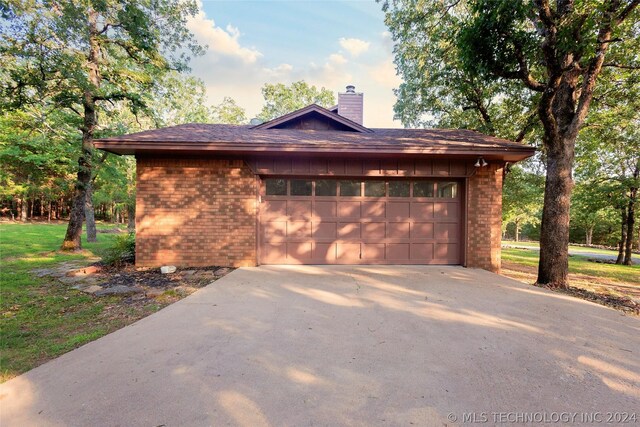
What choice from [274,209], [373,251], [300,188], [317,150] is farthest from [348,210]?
[274,209]

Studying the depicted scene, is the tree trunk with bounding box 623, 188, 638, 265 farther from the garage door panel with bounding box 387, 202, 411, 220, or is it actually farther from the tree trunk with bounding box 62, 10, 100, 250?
the tree trunk with bounding box 62, 10, 100, 250

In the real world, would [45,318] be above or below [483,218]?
below

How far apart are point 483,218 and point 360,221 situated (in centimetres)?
298

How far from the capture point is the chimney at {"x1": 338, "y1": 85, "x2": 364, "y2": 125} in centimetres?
1015

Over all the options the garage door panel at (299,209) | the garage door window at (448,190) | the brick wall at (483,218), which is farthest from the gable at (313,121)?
the brick wall at (483,218)

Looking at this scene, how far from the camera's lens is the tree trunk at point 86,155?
8.90 metres

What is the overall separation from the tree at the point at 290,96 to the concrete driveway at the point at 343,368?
2651cm

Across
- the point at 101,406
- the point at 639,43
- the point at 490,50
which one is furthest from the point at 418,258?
the point at 639,43

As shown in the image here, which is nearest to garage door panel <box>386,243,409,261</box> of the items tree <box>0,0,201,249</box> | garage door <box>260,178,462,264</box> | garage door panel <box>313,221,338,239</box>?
garage door <box>260,178,462,264</box>

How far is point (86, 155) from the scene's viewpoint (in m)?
8.82

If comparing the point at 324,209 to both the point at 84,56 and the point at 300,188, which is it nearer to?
the point at 300,188

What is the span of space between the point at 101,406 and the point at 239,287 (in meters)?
2.91

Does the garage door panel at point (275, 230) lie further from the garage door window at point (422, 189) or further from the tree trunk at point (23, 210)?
the tree trunk at point (23, 210)

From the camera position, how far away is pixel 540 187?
38.0 ft
